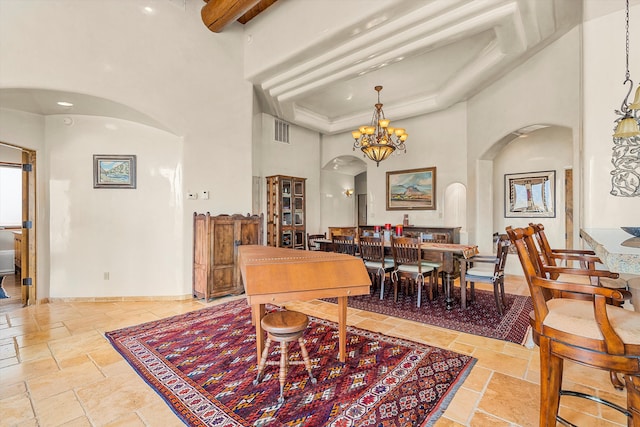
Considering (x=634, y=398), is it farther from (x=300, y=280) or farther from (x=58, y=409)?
(x=58, y=409)

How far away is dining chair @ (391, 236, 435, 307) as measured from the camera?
12.7 ft

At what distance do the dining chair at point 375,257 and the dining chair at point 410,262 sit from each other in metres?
0.17

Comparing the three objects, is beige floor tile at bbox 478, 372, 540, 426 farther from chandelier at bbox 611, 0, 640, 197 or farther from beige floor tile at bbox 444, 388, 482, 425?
chandelier at bbox 611, 0, 640, 197

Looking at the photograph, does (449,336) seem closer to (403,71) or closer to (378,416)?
(378,416)

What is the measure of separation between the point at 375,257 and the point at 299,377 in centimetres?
249

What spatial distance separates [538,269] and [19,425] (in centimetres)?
324

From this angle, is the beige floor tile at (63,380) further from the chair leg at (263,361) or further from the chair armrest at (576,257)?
the chair armrest at (576,257)

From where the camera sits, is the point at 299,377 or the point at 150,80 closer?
the point at 299,377

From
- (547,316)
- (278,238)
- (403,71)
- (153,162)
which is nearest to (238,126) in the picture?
(153,162)

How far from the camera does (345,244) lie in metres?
4.69

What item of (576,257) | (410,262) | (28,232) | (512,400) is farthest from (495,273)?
(28,232)

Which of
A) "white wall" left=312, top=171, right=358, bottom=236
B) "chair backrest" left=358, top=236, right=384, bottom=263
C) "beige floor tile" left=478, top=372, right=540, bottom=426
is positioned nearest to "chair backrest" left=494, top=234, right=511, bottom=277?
"chair backrest" left=358, top=236, right=384, bottom=263

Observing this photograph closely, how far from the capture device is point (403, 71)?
17.3 feet

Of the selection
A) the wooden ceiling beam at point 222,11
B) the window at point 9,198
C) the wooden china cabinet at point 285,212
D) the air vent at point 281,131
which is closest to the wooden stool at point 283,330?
the wooden ceiling beam at point 222,11
